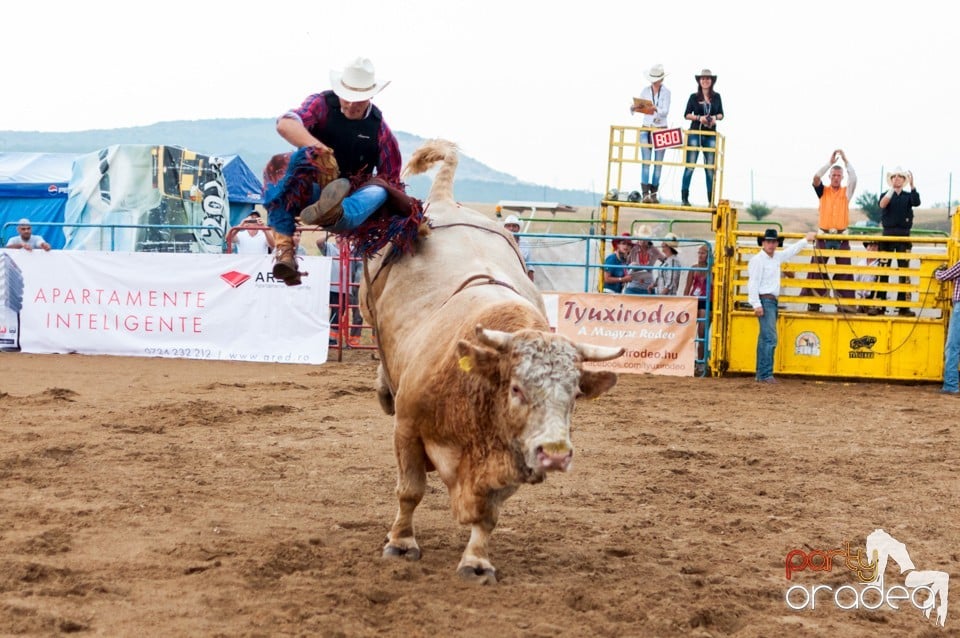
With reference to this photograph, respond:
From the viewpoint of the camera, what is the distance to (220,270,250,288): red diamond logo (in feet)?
44.2

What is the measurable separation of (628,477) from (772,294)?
20.5 feet

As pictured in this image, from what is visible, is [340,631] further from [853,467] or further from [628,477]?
[853,467]

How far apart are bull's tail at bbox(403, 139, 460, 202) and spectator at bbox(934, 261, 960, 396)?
7480mm

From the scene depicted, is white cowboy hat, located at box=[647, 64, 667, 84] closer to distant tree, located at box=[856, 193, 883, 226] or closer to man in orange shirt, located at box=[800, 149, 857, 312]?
man in orange shirt, located at box=[800, 149, 857, 312]

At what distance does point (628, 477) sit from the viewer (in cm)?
698

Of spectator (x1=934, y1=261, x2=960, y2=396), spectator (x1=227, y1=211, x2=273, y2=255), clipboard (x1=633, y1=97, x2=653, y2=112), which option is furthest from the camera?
spectator (x1=227, y1=211, x2=273, y2=255)

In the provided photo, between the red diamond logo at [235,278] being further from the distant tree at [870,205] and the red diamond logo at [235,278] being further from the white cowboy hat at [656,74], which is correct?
the distant tree at [870,205]

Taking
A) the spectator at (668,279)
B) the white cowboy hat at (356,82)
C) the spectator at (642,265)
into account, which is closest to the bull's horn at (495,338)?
the white cowboy hat at (356,82)

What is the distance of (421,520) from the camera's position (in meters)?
5.76

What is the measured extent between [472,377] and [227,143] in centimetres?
18130

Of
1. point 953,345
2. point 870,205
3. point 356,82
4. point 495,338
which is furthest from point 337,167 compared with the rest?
point 870,205

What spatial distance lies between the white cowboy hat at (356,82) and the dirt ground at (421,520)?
7.70 ft

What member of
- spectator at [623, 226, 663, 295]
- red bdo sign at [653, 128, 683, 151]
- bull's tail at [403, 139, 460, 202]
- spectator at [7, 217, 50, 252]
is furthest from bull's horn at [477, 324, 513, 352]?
spectator at [7, 217, 50, 252]

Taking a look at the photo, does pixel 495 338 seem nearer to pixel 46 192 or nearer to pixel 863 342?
pixel 863 342
